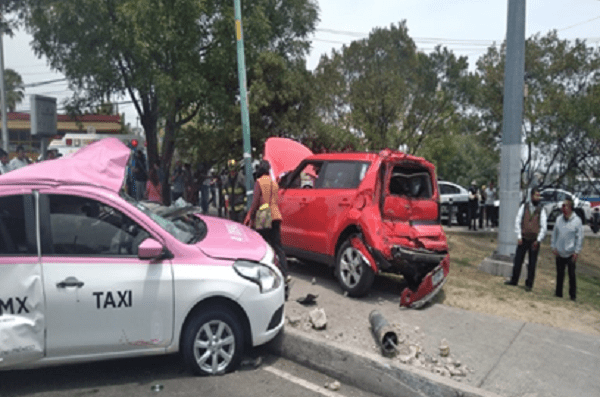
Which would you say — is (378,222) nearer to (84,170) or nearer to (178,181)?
(84,170)

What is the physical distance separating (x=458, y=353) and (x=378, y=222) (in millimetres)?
1935

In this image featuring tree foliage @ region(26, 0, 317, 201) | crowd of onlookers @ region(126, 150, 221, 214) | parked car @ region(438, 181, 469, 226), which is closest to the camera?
tree foliage @ region(26, 0, 317, 201)

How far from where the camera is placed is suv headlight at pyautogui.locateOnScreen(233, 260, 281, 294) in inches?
180

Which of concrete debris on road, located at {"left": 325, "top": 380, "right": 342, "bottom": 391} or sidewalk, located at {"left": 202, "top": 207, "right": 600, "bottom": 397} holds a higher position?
sidewalk, located at {"left": 202, "top": 207, "right": 600, "bottom": 397}

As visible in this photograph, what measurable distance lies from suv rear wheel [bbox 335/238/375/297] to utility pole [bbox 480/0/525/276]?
3601 millimetres

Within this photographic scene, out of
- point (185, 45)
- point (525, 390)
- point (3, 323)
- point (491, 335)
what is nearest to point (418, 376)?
point (525, 390)

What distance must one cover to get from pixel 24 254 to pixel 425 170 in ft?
16.0

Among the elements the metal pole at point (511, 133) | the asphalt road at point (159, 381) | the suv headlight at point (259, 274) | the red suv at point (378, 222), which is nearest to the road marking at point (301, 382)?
the asphalt road at point (159, 381)

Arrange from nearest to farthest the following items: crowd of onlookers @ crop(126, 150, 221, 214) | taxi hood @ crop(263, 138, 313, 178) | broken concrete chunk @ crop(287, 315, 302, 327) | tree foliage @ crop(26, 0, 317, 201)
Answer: broken concrete chunk @ crop(287, 315, 302, 327) < taxi hood @ crop(263, 138, 313, 178) < tree foliage @ crop(26, 0, 317, 201) < crowd of onlookers @ crop(126, 150, 221, 214)

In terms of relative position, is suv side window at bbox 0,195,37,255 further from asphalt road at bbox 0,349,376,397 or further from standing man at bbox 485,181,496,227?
standing man at bbox 485,181,496,227

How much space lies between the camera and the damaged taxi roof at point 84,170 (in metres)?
4.30

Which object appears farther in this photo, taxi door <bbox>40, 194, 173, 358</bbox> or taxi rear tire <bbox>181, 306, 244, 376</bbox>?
taxi rear tire <bbox>181, 306, 244, 376</bbox>

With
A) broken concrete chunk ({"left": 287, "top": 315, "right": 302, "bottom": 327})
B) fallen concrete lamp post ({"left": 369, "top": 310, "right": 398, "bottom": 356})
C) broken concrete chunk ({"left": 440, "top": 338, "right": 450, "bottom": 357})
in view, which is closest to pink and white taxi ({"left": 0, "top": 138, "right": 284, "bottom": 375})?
broken concrete chunk ({"left": 287, "top": 315, "right": 302, "bottom": 327})

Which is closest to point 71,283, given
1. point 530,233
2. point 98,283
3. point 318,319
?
point 98,283
